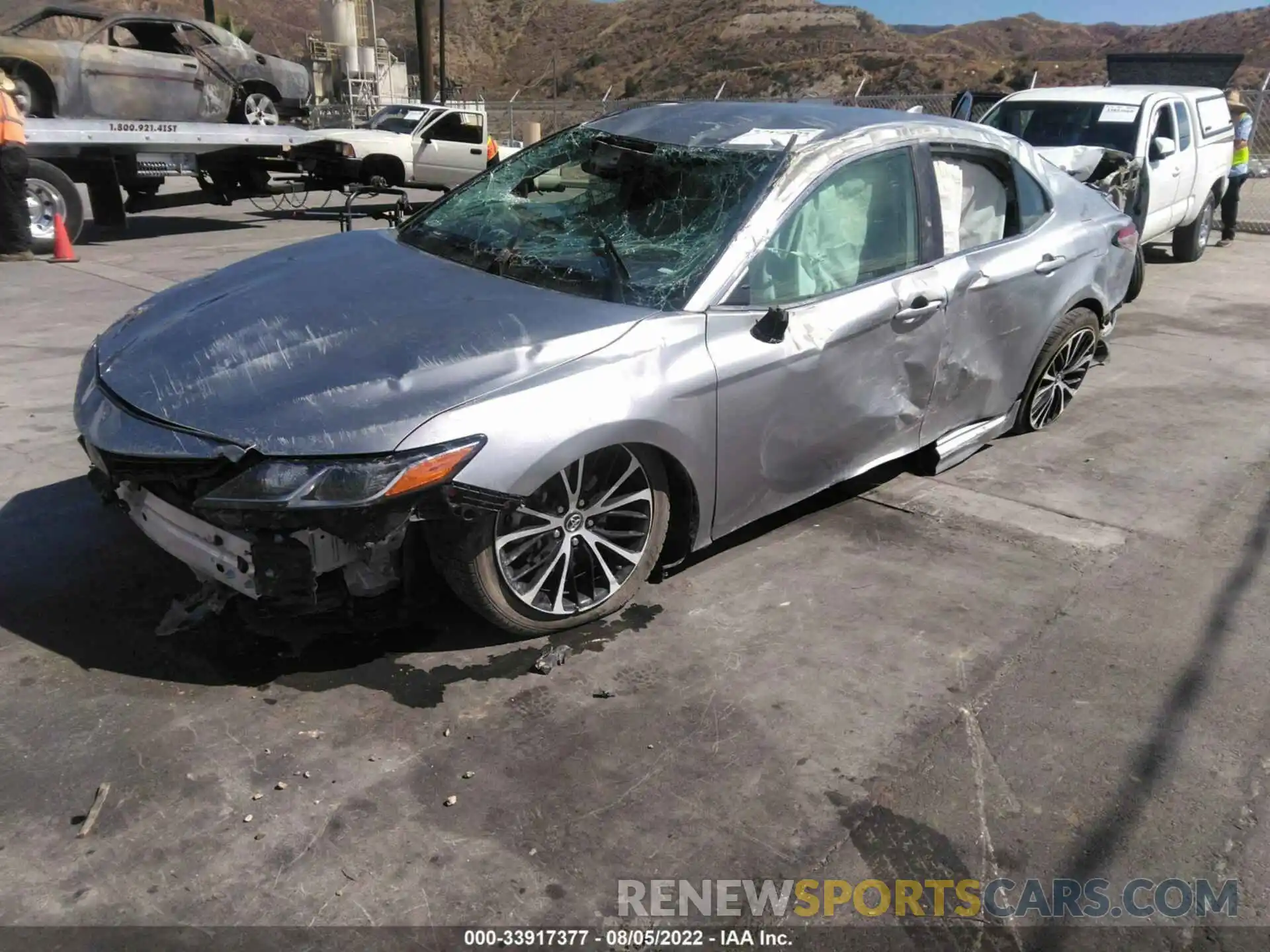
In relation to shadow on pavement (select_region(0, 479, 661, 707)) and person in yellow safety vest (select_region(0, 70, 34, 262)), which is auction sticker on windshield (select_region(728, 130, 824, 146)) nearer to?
shadow on pavement (select_region(0, 479, 661, 707))

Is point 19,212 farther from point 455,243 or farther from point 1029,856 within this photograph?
point 1029,856

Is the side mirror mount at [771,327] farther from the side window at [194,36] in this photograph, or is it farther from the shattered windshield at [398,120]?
the shattered windshield at [398,120]

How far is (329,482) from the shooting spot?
2.78 m

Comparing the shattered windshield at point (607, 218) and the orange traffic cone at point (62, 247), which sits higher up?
the shattered windshield at point (607, 218)

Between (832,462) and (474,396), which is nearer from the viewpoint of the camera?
(474,396)

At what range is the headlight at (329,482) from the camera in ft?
9.02

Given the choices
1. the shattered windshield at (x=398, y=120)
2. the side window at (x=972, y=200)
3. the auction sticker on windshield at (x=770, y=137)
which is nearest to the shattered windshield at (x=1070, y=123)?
the side window at (x=972, y=200)

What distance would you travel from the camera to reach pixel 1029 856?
2.58 m

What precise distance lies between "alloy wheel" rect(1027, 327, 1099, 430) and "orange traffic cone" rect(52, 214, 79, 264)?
918 cm

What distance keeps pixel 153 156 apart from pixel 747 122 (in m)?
9.54

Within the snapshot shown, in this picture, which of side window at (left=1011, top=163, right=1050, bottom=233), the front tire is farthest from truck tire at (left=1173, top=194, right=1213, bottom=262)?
the front tire

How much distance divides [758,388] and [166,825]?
2247mm

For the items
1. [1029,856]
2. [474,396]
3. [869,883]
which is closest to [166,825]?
[474,396]

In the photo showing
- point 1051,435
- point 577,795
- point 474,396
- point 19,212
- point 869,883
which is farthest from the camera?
point 19,212
